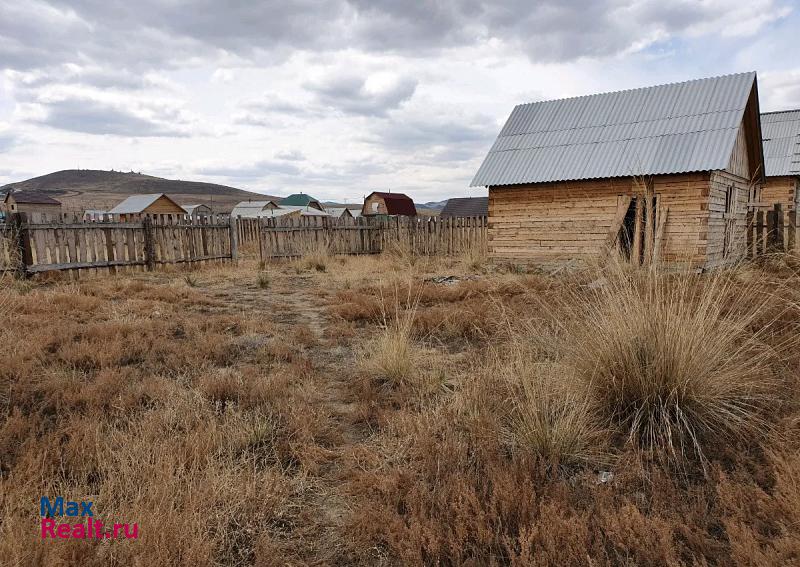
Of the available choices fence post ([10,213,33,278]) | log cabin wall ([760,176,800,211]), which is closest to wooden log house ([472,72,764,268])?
log cabin wall ([760,176,800,211])

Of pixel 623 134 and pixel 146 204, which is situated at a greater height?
pixel 146 204

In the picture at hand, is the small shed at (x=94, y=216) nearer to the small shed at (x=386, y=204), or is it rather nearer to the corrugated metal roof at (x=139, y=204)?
the corrugated metal roof at (x=139, y=204)

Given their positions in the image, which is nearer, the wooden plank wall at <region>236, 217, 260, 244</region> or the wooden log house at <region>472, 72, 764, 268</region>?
the wooden log house at <region>472, 72, 764, 268</region>

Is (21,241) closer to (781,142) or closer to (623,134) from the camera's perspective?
(623,134)

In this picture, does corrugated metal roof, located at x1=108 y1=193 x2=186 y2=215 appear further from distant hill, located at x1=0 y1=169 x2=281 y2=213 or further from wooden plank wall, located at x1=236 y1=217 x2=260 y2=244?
distant hill, located at x1=0 y1=169 x2=281 y2=213

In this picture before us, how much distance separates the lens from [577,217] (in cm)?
1302

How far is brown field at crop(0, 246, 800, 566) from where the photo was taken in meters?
1.95

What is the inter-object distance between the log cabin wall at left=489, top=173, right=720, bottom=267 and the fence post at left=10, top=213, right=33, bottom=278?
11.7m

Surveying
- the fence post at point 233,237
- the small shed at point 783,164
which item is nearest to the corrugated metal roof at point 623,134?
the fence post at point 233,237

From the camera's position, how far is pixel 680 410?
2.78 metres

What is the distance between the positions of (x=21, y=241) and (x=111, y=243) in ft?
6.09

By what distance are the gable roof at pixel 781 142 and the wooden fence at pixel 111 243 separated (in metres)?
21.9

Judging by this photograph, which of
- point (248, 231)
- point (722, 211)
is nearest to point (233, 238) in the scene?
point (248, 231)

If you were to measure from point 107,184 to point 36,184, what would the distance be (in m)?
29.5
